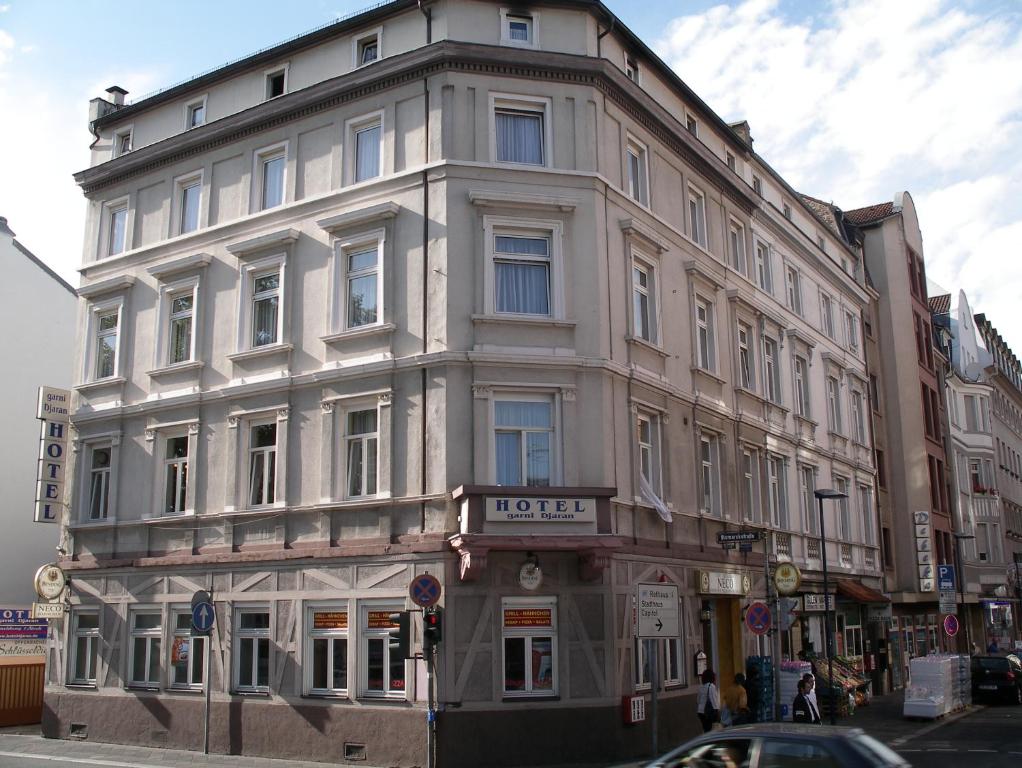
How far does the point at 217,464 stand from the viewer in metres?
23.3

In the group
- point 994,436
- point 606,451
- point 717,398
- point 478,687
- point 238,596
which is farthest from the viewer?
point 994,436

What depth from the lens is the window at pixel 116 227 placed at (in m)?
27.0

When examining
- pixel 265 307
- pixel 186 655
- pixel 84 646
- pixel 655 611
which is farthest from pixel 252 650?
pixel 655 611

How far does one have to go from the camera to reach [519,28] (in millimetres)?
22547

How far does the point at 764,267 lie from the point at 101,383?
19.4 m

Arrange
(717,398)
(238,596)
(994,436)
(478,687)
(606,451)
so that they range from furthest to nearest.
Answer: (994,436)
(717,398)
(238,596)
(606,451)
(478,687)

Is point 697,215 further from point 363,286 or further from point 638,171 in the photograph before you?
point 363,286

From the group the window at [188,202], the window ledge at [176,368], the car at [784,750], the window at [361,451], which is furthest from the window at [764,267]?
the car at [784,750]

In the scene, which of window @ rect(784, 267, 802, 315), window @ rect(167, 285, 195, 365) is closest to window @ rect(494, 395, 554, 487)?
window @ rect(167, 285, 195, 365)

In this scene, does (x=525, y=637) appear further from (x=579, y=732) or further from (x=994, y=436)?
(x=994, y=436)

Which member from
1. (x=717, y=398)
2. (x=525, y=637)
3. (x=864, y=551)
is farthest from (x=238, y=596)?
(x=864, y=551)

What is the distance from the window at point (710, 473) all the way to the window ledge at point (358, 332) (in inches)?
339

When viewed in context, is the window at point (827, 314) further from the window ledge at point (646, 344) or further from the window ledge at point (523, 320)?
the window ledge at point (523, 320)

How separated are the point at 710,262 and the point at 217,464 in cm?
1339
